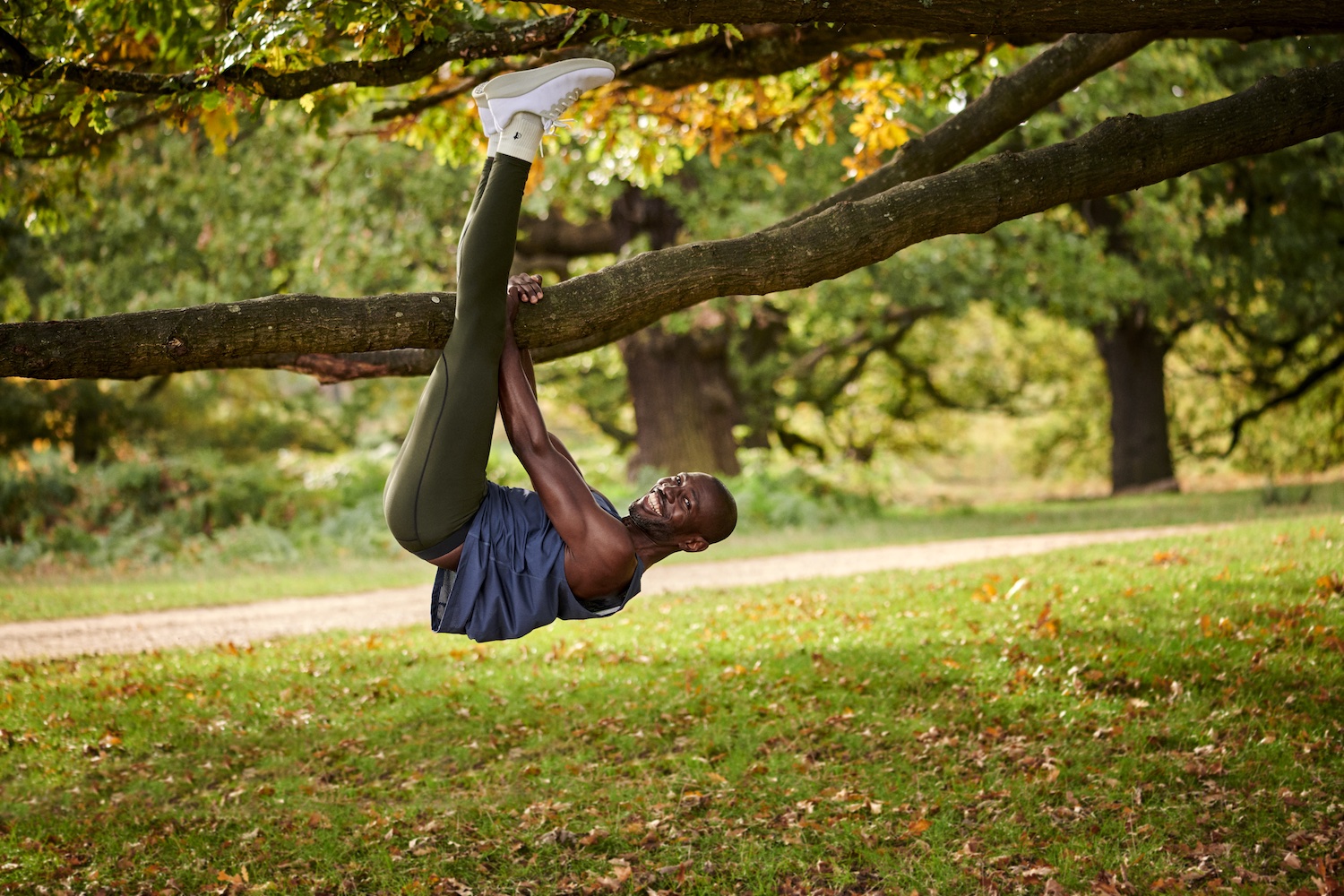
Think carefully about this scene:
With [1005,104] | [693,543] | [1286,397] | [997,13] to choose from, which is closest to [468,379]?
[693,543]

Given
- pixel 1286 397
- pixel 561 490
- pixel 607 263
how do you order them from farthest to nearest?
pixel 1286 397 < pixel 607 263 < pixel 561 490

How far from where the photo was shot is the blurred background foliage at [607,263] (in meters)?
15.1

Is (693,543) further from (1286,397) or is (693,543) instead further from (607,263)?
(1286,397)

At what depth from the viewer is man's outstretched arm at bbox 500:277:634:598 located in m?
4.19

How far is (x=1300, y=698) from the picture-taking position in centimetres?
650

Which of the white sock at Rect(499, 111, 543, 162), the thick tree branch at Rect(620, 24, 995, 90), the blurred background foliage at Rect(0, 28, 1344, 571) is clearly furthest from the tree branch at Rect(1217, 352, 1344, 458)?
the white sock at Rect(499, 111, 543, 162)

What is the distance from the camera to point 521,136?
411 centimetres

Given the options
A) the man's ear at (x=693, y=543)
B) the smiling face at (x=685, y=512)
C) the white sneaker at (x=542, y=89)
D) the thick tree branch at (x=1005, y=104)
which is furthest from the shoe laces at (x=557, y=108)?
the thick tree branch at (x=1005, y=104)

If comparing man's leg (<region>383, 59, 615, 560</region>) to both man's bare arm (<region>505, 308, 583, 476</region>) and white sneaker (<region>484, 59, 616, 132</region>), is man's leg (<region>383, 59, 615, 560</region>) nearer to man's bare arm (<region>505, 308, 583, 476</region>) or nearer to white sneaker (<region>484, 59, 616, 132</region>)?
white sneaker (<region>484, 59, 616, 132</region>)

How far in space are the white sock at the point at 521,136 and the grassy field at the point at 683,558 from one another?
30.4 feet

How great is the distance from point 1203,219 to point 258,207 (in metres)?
14.6

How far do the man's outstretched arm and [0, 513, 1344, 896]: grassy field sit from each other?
170 cm

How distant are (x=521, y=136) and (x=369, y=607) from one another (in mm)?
8401

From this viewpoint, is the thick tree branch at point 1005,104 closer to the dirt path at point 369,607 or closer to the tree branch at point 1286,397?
the dirt path at point 369,607
